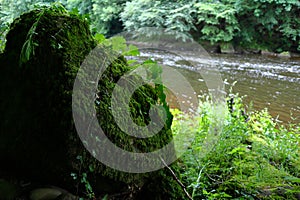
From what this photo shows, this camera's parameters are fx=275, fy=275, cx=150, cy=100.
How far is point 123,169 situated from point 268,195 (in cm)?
97

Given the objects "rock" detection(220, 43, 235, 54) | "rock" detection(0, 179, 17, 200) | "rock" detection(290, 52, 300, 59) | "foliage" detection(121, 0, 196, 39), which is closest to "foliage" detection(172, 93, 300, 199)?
"rock" detection(0, 179, 17, 200)

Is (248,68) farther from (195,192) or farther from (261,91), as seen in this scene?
(195,192)

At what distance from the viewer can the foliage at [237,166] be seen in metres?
1.80

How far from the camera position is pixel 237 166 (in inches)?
81.1

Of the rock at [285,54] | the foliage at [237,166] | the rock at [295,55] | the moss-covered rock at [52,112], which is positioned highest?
→ the moss-covered rock at [52,112]

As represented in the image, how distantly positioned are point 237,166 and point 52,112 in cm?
138

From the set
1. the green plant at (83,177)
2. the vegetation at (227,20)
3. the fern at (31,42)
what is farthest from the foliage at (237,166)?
the vegetation at (227,20)

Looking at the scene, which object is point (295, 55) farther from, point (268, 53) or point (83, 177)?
point (83, 177)

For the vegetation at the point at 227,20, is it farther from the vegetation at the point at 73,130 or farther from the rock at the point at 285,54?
the vegetation at the point at 73,130

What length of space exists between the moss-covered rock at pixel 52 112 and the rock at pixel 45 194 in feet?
0.18

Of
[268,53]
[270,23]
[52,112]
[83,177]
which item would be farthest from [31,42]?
[270,23]

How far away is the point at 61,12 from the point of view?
177cm

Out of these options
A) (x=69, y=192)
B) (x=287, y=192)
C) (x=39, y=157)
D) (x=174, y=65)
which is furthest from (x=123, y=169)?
(x=174, y=65)

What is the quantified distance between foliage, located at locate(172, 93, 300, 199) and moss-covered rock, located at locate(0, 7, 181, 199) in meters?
0.27
